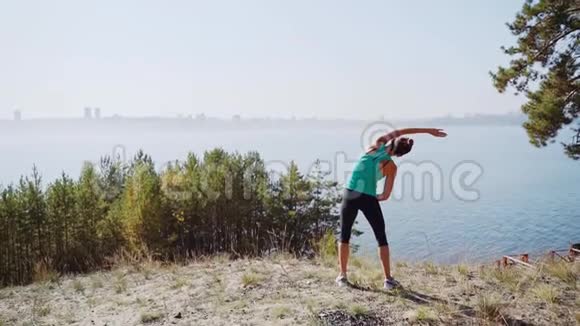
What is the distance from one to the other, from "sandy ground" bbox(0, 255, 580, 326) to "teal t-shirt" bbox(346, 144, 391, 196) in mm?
1161

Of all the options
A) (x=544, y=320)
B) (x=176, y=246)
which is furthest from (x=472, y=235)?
(x=544, y=320)

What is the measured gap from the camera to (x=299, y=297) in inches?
201

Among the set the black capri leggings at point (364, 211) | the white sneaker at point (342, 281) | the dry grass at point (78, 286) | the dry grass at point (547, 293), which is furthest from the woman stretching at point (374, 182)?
the dry grass at point (78, 286)

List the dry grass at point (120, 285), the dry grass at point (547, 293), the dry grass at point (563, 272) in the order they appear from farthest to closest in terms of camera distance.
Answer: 1. the dry grass at point (120, 285)
2. the dry grass at point (563, 272)
3. the dry grass at point (547, 293)

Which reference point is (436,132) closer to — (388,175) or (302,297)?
(388,175)

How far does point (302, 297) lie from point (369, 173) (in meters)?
1.55

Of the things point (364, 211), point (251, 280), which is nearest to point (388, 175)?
point (364, 211)

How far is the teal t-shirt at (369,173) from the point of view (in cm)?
499

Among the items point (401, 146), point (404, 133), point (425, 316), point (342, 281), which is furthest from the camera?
point (342, 281)

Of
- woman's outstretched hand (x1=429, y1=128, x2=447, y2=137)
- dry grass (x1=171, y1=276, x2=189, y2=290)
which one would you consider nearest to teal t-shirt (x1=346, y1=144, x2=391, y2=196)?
woman's outstretched hand (x1=429, y1=128, x2=447, y2=137)

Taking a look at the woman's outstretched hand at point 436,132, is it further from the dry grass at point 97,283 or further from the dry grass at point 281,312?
the dry grass at point 97,283

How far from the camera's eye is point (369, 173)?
4.98 metres

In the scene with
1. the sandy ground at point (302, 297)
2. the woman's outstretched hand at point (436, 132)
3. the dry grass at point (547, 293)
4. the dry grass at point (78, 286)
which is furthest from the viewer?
the dry grass at point (78, 286)

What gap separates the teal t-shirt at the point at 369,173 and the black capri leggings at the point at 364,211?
66mm
